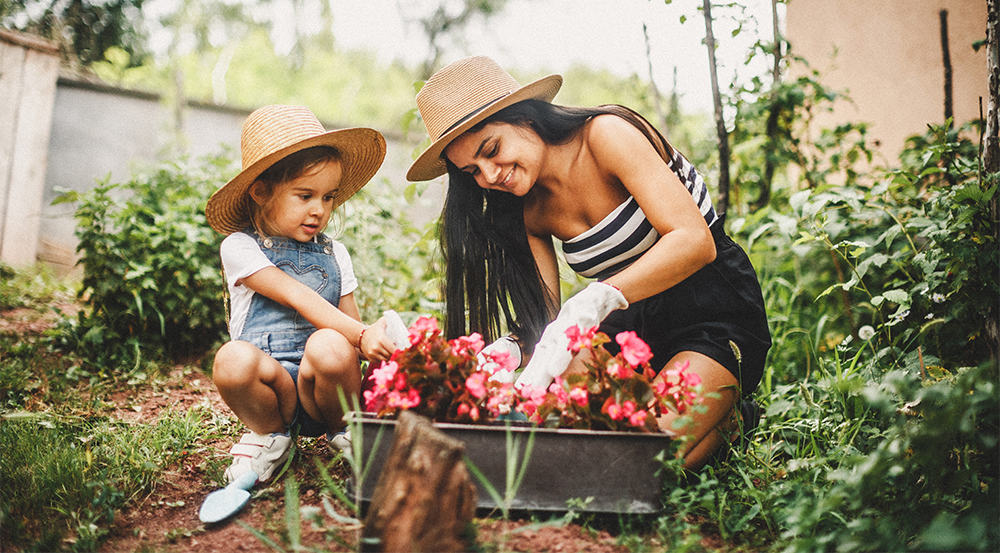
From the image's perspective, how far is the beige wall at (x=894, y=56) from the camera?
10.0 feet

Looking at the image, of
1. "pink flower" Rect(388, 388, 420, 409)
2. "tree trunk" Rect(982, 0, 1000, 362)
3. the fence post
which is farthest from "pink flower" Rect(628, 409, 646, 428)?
the fence post

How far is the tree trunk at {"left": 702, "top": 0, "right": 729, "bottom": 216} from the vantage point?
2.77m

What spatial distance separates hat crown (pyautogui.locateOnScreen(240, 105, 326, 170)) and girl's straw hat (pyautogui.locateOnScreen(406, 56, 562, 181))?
0.34m

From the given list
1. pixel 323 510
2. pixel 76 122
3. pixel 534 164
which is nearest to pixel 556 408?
pixel 323 510

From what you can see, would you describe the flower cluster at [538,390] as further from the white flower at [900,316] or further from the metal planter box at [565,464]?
the white flower at [900,316]

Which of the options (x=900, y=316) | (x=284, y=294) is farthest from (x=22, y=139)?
(x=900, y=316)

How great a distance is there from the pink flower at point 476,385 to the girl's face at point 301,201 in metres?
0.81

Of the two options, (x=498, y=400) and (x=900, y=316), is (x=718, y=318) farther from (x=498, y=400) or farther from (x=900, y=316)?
(x=498, y=400)

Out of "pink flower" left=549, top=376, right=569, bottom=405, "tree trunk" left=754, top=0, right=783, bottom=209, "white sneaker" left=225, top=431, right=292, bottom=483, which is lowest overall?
"white sneaker" left=225, top=431, right=292, bottom=483

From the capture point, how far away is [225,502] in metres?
1.54

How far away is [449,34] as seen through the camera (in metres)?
14.7

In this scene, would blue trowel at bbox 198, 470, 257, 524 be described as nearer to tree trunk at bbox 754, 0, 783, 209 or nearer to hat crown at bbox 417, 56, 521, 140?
hat crown at bbox 417, 56, 521, 140

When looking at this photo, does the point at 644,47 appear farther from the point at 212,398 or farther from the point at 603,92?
the point at 603,92

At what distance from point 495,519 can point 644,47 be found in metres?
2.74
